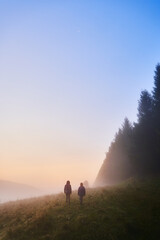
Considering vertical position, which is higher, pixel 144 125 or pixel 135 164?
pixel 144 125

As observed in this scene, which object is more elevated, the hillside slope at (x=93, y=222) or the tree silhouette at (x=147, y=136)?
the tree silhouette at (x=147, y=136)

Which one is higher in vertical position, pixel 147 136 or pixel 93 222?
pixel 147 136

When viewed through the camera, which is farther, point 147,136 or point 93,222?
point 147,136

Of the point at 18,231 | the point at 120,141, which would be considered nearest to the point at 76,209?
the point at 18,231

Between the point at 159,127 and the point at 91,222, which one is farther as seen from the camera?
the point at 159,127

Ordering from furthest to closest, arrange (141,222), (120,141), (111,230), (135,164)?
1. (120,141)
2. (135,164)
3. (141,222)
4. (111,230)

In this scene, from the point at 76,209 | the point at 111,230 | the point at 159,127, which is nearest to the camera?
the point at 111,230

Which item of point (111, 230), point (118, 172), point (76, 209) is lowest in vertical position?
point (111, 230)

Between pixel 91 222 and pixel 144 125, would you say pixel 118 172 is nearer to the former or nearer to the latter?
Answer: pixel 144 125

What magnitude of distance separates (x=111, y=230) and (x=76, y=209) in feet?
15.9

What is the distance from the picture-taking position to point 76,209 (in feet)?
50.1

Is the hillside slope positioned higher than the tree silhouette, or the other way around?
the tree silhouette

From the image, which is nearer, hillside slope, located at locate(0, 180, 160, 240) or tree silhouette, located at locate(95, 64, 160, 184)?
hillside slope, located at locate(0, 180, 160, 240)

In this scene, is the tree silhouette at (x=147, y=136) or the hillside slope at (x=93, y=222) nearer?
the hillside slope at (x=93, y=222)
